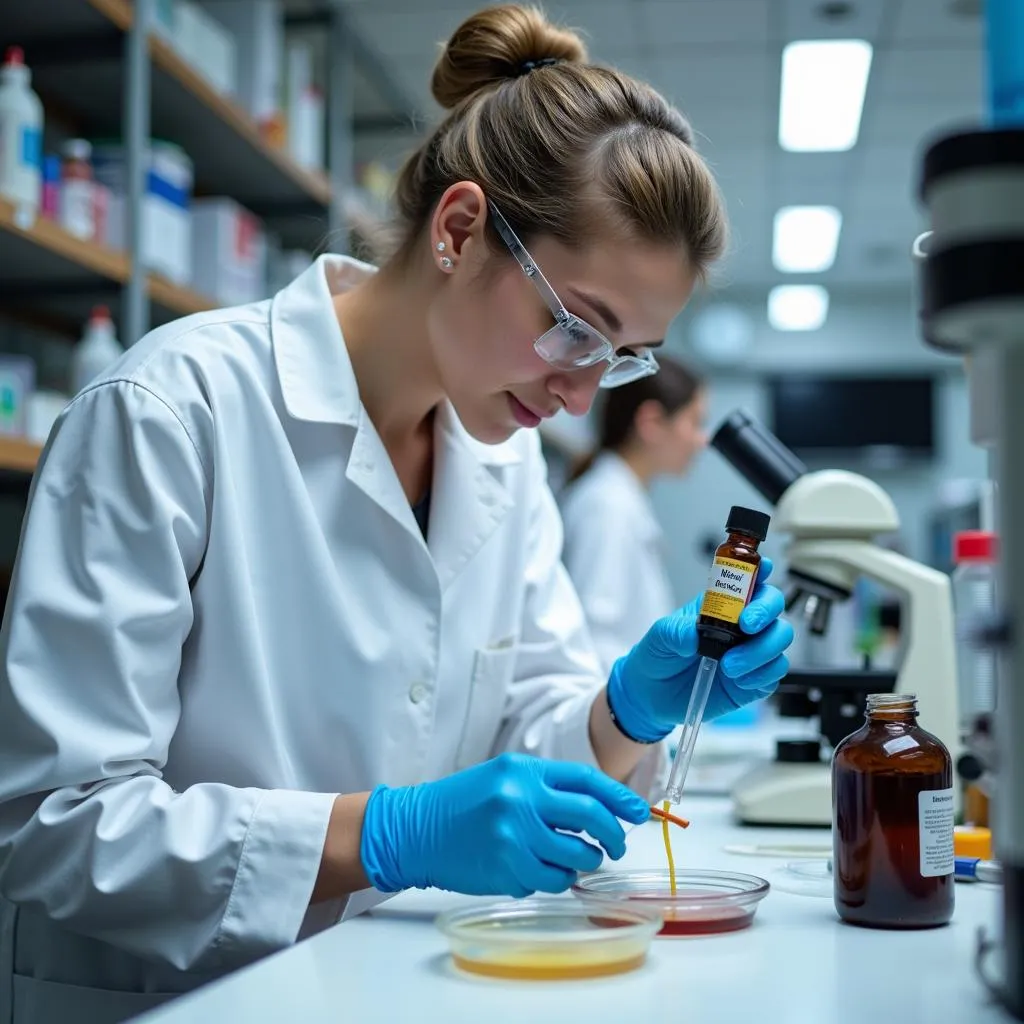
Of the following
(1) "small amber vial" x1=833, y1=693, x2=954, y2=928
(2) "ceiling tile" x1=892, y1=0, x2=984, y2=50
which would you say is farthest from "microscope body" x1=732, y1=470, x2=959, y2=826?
(2) "ceiling tile" x1=892, y1=0, x2=984, y2=50

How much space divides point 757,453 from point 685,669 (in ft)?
1.60

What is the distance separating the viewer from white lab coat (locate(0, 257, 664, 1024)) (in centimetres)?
100

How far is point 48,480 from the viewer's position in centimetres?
110

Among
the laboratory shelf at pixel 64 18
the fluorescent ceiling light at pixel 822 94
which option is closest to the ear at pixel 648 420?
the fluorescent ceiling light at pixel 822 94

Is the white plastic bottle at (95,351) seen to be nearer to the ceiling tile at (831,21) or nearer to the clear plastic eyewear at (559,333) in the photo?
the clear plastic eyewear at (559,333)

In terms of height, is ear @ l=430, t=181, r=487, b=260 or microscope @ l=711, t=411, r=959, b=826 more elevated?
ear @ l=430, t=181, r=487, b=260

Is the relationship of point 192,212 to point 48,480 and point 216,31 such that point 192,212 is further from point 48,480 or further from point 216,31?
point 48,480

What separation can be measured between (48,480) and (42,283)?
1.38 metres

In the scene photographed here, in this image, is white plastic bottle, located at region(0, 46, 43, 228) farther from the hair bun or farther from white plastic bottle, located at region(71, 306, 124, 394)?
the hair bun

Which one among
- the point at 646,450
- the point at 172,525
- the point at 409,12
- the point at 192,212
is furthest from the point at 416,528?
the point at 409,12

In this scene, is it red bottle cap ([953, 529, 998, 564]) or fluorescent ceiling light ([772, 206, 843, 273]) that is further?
fluorescent ceiling light ([772, 206, 843, 273])

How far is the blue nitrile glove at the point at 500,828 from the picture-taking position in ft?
3.11

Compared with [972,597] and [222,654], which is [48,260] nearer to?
[222,654]

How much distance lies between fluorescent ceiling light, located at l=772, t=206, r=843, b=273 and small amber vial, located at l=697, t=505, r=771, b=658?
496 centimetres
